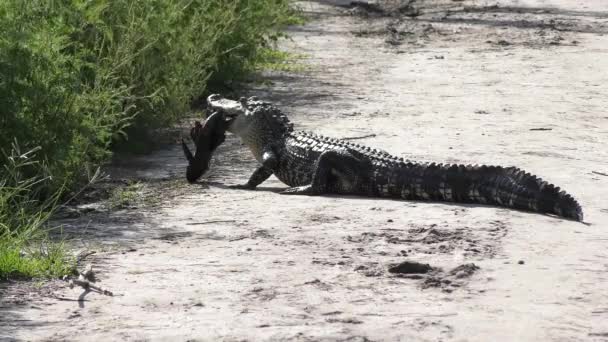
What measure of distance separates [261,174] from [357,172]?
2.76 feet

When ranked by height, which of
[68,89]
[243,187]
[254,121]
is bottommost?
[243,187]

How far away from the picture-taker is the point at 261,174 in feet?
29.7

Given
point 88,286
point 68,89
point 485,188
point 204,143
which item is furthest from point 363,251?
point 204,143

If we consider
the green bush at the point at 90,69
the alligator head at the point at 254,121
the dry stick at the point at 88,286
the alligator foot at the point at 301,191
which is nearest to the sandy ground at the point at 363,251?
the dry stick at the point at 88,286

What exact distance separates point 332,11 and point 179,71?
11.7m

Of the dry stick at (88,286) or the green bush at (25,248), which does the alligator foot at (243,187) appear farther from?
the dry stick at (88,286)

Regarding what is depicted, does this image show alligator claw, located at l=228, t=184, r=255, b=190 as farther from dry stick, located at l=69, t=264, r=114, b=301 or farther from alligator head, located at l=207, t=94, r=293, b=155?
dry stick, located at l=69, t=264, r=114, b=301

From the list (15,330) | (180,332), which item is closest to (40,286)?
(15,330)

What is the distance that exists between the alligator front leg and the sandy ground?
166mm

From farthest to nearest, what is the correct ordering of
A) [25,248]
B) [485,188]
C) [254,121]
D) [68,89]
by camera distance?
[254,121]
[68,89]
[485,188]
[25,248]

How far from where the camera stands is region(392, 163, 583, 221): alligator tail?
→ 750 cm

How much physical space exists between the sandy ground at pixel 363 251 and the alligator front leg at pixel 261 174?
0.17 metres

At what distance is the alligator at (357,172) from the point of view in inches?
301

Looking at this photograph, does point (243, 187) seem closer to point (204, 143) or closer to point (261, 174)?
point (261, 174)
